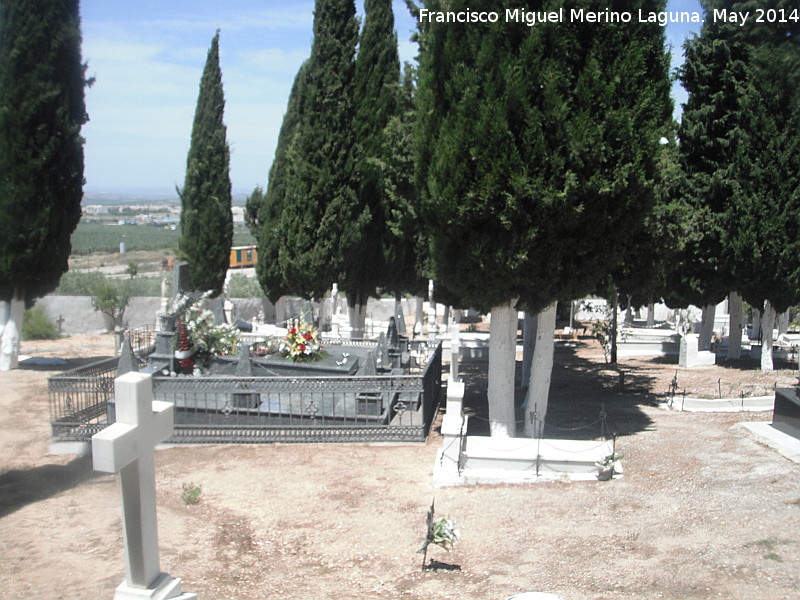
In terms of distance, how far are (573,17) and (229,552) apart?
7119 millimetres

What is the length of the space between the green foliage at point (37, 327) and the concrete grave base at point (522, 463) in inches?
711

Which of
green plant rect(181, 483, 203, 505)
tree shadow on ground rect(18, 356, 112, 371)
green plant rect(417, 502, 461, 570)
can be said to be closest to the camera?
green plant rect(417, 502, 461, 570)

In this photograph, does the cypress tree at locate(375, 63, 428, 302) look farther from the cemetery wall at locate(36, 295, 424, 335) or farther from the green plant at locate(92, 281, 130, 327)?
the green plant at locate(92, 281, 130, 327)

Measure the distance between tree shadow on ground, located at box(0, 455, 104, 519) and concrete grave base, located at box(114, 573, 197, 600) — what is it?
331 cm

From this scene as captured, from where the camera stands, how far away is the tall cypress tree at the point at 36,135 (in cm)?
1517

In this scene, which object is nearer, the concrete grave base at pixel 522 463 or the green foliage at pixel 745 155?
the concrete grave base at pixel 522 463

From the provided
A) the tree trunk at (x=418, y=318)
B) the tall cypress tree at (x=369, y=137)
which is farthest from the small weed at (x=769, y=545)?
the tree trunk at (x=418, y=318)

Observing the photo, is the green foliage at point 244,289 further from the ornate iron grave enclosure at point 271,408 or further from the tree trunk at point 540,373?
the tree trunk at point 540,373

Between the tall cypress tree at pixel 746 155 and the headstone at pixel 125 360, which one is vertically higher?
the tall cypress tree at pixel 746 155

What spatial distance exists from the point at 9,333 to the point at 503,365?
11.2 meters

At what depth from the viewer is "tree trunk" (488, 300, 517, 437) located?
10.3m

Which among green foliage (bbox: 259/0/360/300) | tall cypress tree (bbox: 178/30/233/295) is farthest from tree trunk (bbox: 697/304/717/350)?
tall cypress tree (bbox: 178/30/233/295)

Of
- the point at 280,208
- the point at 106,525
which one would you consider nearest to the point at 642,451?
the point at 106,525

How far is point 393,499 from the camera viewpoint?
8.16m
